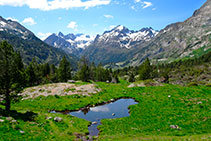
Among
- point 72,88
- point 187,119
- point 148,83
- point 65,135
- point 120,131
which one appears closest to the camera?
point 65,135

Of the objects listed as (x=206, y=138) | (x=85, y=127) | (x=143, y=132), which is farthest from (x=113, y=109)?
(x=206, y=138)

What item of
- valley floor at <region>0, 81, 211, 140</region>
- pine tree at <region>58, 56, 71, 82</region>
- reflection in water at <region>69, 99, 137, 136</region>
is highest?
pine tree at <region>58, 56, 71, 82</region>

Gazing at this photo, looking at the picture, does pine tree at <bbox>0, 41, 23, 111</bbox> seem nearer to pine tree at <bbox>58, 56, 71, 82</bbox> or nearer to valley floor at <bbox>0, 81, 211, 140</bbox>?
valley floor at <bbox>0, 81, 211, 140</bbox>

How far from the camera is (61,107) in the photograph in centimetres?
3591

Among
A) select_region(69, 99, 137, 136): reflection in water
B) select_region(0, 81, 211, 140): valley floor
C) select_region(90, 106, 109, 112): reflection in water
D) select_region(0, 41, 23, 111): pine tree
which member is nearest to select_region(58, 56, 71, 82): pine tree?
select_region(0, 81, 211, 140): valley floor

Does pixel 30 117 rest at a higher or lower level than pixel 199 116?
higher

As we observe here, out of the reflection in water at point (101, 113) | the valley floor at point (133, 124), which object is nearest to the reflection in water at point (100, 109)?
the reflection in water at point (101, 113)

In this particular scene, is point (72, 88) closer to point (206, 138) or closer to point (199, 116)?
point (199, 116)

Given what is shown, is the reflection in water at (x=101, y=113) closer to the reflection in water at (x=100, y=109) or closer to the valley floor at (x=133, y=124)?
the reflection in water at (x=100, y=109)

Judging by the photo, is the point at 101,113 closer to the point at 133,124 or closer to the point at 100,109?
the point at 100,109

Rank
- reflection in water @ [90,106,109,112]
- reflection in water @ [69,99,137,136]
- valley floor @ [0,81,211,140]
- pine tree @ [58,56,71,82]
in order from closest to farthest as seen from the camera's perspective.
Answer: valley floor @ [0,81,211,140] → reflection in water @ [69,99,137,136] → reflection in water @ [90,106,109,112] → pine tree @ [58,56,71,82]

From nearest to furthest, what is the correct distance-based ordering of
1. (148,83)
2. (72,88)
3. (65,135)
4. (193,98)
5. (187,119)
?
(65,135) → (187,119) → (193,98) → (72,88) → (148,83)

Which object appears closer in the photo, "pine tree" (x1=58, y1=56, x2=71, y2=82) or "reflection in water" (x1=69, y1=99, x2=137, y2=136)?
"reflection in water" (x1=69, y1=99, x2=137, y2=136)

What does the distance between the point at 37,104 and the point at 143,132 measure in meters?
28.6
